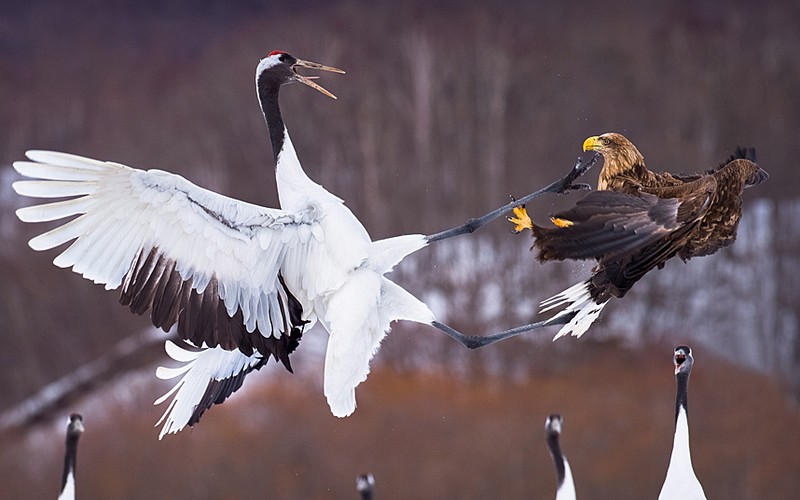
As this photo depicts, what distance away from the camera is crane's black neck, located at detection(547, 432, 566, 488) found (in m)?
3.78

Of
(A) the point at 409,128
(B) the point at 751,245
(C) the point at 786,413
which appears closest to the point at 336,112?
(A) the point at 409,128

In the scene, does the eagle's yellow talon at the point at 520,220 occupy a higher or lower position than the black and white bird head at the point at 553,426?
higher

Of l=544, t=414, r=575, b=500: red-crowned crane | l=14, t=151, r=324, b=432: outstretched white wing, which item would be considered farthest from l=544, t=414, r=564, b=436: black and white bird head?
l=14, t=151, r=324, b=432: outstretched white wing

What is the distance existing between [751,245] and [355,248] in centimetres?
439

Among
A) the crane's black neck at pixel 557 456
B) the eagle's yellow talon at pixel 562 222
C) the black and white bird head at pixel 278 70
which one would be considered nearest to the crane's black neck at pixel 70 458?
the crane's black neck at pixel 557 456

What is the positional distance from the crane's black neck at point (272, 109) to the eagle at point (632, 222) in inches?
23.3

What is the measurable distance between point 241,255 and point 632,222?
0.85 meters

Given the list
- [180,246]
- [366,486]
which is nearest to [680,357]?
[366,486]

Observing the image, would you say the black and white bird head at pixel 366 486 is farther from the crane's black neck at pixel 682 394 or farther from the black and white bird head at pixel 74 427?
the crane's black neck at pixel 682 394

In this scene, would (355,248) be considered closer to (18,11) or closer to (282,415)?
(282,415)

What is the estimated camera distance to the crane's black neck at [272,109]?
8.62 feet

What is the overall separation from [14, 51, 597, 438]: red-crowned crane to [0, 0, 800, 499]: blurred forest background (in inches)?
131

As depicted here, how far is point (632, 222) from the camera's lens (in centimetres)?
210

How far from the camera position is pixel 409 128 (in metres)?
6.47
